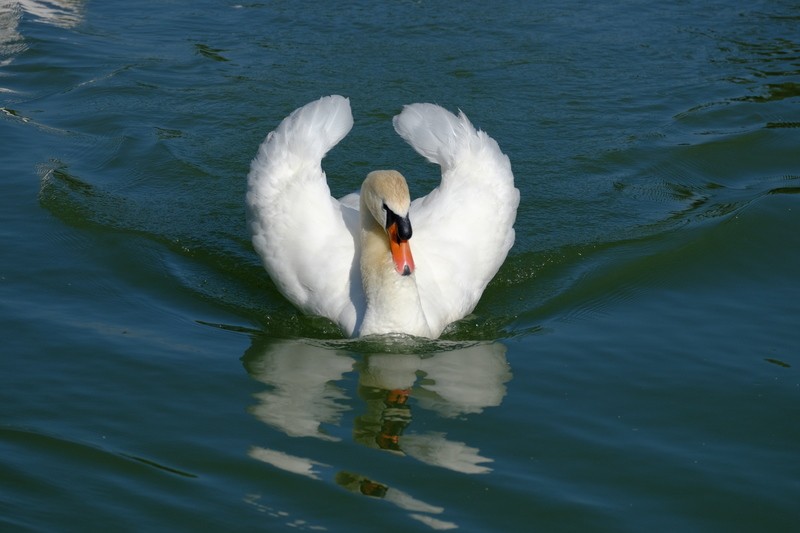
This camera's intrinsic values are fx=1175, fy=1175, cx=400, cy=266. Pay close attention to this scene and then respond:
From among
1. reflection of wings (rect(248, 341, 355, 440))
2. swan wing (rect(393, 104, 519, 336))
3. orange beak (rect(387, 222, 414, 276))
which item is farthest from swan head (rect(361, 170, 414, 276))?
reflection of wings (rect(248, 341, 355, 440))

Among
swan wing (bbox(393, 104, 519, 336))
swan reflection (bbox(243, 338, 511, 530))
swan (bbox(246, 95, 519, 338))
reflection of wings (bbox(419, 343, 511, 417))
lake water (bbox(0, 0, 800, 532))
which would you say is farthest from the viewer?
swan wing (bbox(393, 104, 519, 336))

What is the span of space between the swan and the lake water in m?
0.24

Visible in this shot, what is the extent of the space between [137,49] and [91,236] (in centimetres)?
483

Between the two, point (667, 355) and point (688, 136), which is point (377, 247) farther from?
point (688, 136)

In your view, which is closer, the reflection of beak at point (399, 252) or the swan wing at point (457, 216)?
the reflection of beak at point (399, 252)

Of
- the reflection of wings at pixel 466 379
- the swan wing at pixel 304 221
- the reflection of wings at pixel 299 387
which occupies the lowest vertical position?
the reflection of wings at pixel 299 387

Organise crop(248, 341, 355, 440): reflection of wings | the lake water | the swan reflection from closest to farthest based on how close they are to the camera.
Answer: the lake water → the swan reflection → crop(248, 341, 355, 440): reflection of wings

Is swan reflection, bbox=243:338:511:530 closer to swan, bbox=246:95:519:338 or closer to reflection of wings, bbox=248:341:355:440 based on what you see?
reflection of wings, bbox=248:341:355:440

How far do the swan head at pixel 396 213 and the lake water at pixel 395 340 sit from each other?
554 mm

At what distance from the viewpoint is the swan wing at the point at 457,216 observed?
804cm

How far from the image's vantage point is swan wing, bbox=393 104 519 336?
8.04 m

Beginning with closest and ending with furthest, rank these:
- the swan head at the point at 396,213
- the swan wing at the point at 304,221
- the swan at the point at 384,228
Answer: the swan head at the point at 396,213
the swan at the point at 384,228
the swan wing at the point at 304,221

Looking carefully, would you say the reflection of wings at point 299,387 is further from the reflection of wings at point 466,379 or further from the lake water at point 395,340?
the reflection of wings at point 466,379

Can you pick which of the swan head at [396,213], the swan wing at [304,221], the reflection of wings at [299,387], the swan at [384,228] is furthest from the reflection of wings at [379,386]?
the swan head at [396,213]
